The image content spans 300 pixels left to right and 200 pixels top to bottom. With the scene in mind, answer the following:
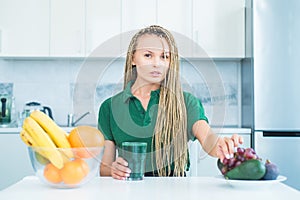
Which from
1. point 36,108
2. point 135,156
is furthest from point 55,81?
point 135,156

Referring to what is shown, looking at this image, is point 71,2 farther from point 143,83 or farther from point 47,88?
point 143,83

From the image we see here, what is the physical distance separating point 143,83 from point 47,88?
75.6 inches

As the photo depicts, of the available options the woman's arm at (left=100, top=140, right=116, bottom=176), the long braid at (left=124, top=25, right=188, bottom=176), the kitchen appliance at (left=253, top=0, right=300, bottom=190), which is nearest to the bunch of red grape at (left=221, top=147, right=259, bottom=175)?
the long braid at (left=124, top=25, right=188, bottom=176)

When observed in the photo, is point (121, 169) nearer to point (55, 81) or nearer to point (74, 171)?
point (74, 171)

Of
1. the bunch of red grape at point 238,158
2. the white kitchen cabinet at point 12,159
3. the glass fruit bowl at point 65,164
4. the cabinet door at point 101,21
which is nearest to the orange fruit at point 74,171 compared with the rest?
the glass fruit bowl at point 65,164

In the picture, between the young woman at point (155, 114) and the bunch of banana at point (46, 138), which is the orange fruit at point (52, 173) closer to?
the bunch of banana at point (46, 138)

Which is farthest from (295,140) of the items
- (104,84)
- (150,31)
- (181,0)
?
(150,31)

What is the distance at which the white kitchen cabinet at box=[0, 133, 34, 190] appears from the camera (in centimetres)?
279

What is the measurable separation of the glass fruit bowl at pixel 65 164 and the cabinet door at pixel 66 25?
2.04 meters

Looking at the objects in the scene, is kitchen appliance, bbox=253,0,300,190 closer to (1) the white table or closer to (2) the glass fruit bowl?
(1) the white table

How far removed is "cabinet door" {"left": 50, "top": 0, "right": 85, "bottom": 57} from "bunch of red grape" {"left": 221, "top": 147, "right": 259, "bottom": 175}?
2.09 metres

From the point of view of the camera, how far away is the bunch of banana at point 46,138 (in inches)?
40.7

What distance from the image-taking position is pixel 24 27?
9.99ft

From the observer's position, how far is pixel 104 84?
3348 mm
